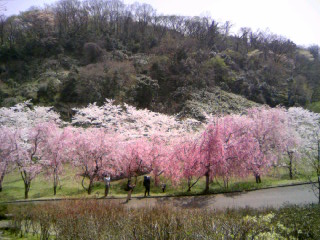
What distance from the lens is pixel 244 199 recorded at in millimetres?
14242

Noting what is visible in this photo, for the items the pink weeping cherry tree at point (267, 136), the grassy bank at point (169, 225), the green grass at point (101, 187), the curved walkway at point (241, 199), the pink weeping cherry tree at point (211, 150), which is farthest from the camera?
the pink weeping cherry tree at point (267, 136)

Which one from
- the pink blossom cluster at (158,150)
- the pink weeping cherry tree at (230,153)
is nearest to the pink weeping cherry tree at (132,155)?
the pink blossom cluster at (158,150)

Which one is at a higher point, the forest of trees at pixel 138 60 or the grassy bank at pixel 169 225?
the forest of trees at pixel 138 60

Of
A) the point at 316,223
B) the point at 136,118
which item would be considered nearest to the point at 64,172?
the point at 136,118

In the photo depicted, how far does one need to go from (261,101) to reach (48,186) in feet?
137

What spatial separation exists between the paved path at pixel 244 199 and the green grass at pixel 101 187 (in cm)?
101

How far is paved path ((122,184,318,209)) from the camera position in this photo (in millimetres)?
13442

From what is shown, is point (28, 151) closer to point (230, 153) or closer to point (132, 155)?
point (132, 155)

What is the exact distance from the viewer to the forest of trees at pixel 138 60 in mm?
42875

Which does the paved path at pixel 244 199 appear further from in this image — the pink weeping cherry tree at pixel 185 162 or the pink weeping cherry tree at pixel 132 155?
the pink weeping cherry tree at pixel 132 155

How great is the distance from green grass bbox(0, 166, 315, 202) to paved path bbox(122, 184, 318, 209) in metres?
1.01

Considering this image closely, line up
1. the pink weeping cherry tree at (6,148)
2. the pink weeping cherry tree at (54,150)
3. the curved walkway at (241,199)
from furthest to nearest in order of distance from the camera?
the pink weeping cherry tree at (54,150) → the pink weeping cherry tree at (6,148) → the curved walkway at (241,199)

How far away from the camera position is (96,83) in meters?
40.6

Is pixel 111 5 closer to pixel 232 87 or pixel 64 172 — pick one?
pixel 232 87
